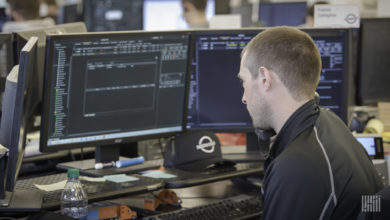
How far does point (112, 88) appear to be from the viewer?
222 cm

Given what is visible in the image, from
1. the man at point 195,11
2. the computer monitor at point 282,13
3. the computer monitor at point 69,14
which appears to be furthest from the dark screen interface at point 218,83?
the computer monitor at point 69,14

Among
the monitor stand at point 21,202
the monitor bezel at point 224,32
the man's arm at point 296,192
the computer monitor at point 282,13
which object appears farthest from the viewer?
the computer monitor at point 282,13

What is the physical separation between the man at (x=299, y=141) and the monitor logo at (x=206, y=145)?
2.11 feet

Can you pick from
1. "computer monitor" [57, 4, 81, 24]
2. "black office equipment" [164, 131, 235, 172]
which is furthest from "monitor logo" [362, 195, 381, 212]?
"computer monitor" [57, 4, 81, 24]

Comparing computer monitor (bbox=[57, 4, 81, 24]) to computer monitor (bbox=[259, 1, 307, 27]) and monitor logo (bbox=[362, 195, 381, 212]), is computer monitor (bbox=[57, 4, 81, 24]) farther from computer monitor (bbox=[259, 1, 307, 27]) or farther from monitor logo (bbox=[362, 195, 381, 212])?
monitor logo (bbox=[362, 195, 381, 212])

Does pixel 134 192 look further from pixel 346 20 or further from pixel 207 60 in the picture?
pixel 346 20

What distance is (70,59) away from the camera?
6.90 ft

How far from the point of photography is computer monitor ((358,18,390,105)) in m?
3.07

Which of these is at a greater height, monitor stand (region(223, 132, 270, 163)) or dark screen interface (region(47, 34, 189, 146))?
dark screen interface (region(47, 34, 189, 146))

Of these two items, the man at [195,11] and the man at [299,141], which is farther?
the man at [195,11]

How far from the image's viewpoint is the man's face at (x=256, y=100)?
66.1 inches

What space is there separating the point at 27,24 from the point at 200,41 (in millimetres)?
2663

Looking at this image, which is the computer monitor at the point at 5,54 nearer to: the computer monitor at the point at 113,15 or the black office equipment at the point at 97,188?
the black office equipment at the point at 97,188

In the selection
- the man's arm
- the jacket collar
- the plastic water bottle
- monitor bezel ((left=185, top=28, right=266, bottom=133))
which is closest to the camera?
the man's arm
